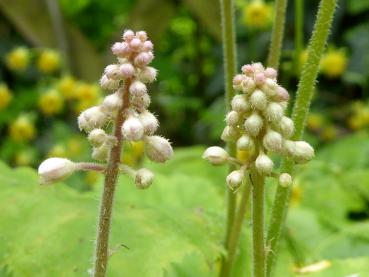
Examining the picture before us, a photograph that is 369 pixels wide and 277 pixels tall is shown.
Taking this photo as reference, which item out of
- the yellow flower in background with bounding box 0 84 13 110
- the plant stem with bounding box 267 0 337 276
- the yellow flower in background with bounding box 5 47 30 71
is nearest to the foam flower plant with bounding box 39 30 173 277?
the plant stem with bounding box 267 0 337 276

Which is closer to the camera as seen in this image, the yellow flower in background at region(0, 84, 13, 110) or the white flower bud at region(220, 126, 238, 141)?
the white flower bud at region(220, 126, 238, 141)

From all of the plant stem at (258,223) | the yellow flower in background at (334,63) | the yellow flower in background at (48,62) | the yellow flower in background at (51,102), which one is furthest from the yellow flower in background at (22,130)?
the plant stem at (258,223)

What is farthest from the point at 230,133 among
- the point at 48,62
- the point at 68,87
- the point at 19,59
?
the point at 19,59

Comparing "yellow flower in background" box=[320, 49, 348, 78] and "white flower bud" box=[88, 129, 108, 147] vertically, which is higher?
"yellow flower in background" box=[320, 49, 348, 78]

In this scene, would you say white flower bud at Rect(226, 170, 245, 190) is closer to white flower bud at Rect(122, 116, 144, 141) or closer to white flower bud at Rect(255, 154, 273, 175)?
white flower bud at Rect(255, 154, 273, 175)

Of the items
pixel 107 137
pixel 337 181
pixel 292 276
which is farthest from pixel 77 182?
pixel 107 137

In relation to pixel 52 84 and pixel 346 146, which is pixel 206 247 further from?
pixel 52 84

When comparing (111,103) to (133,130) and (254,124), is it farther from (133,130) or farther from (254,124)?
(254,124)
